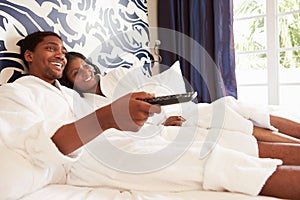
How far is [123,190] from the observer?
3.67ft

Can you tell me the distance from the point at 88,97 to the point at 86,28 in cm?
61

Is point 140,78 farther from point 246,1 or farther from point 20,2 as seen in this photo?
point 246,1

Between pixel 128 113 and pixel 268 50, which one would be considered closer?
pixel 128 113

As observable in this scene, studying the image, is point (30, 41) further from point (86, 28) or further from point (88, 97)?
point (86, 28)

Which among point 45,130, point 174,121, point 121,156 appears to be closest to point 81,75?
point 174,121

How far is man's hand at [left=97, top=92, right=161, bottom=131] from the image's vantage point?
933 mm

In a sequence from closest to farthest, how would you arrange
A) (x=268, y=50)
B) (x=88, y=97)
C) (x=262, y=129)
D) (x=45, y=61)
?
A: (x=262, y=129) < (x=45, y=61) < (x=88, y=97) < (x=268, y=50)

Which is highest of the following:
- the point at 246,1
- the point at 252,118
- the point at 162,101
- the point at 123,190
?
the point at 246,1

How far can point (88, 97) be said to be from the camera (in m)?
1.92

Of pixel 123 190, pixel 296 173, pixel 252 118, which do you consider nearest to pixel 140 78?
pixel 252 118

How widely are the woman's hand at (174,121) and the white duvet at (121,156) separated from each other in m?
0.22

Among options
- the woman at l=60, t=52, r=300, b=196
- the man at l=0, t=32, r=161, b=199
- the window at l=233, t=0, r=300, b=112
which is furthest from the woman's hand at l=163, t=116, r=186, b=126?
the window at l=233, t=0, r=300, b=112

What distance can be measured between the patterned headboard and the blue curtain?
0.24 meters

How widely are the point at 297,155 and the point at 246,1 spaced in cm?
209
